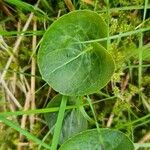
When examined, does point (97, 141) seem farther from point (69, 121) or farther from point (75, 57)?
point (75, 57)

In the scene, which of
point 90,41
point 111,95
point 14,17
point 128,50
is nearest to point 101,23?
point 90,41

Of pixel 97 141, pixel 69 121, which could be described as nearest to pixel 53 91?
pixel 69 121

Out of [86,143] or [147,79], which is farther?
[147,79]

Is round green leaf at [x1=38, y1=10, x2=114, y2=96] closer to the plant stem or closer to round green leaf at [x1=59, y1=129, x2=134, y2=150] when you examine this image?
the plant stem

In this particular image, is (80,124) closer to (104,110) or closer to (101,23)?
(104,110)

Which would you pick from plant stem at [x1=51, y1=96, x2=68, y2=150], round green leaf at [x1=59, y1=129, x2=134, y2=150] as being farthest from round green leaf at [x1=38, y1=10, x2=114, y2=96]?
round green leaf at [x1=59, y1=129, x2=134, y2=150]

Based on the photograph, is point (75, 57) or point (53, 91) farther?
point (53, 91)

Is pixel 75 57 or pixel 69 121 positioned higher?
pixel 75 57

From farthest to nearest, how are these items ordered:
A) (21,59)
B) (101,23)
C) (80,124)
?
(21,59), (80,124), (101,23)
